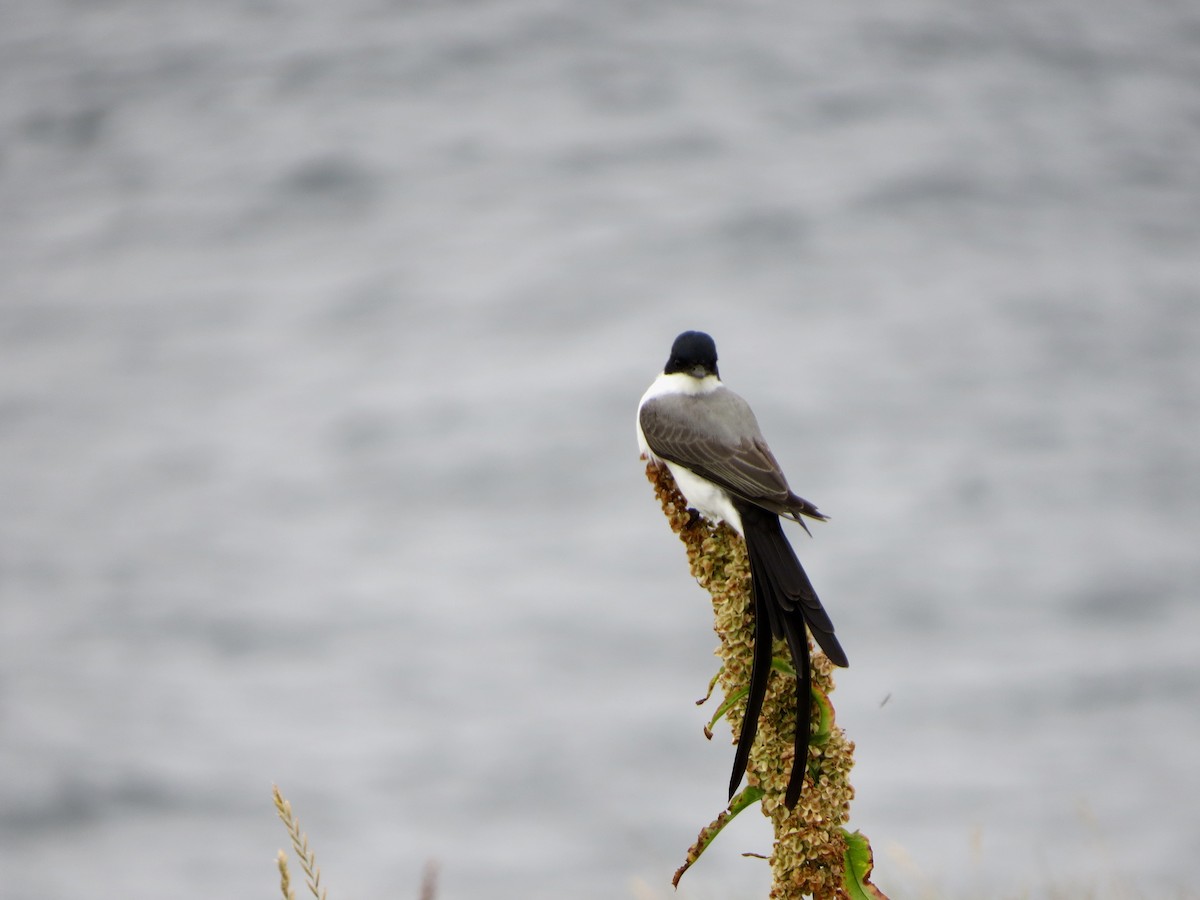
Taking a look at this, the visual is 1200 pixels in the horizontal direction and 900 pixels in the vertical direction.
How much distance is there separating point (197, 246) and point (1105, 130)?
59583 millimetres

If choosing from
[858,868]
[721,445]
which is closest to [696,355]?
[721,445]

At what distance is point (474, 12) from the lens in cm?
9850

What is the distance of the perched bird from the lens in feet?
9.85

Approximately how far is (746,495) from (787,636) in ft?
3.03

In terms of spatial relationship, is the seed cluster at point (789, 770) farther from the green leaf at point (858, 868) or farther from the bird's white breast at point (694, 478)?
the bird's white breast at point (694, 478)

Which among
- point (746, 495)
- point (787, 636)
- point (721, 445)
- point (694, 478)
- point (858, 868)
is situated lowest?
point (858, 868)

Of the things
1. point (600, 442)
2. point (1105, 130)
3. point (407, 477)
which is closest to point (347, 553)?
point (407, 477)

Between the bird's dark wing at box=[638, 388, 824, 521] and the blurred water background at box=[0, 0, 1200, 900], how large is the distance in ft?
2.34

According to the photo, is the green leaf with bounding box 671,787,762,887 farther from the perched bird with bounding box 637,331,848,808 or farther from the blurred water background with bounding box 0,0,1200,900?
the blurred water background with bounding box 0,0,1200,900

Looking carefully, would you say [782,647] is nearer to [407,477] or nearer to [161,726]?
[161,726]

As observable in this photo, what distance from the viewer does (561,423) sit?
175 feet

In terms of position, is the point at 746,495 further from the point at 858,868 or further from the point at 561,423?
the point at 561,423

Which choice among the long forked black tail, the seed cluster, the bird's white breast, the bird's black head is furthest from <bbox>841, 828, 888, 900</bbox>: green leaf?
the bird's black head

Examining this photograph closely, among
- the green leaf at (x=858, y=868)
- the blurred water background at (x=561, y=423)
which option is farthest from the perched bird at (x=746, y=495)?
the blurred water background at (x=561, y=423)
